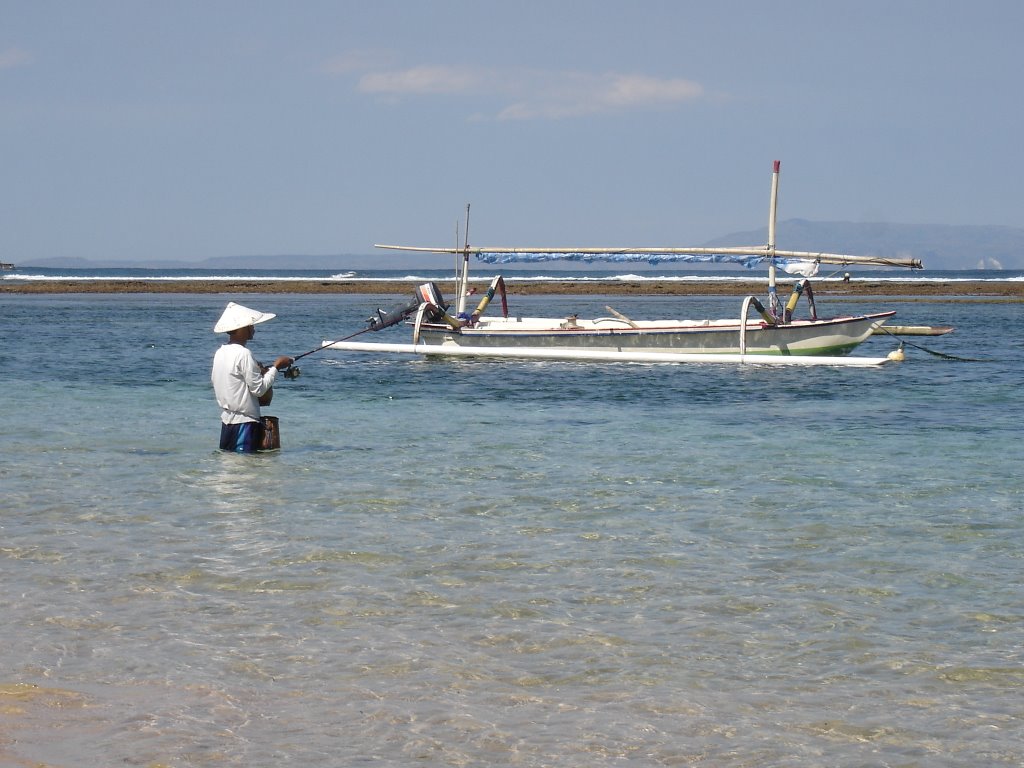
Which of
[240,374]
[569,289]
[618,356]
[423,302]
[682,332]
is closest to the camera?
[240,374]

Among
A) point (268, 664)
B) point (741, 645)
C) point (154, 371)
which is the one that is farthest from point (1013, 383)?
point (268, 664)

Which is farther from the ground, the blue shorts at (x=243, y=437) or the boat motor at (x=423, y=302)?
the boat motor at (x=423, y=302)

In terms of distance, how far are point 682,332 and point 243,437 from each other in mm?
17937

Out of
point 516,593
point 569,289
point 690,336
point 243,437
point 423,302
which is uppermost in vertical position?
point 569,289

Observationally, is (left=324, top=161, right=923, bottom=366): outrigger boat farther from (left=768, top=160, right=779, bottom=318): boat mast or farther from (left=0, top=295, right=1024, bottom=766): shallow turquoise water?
(left=0, top=295, right=1024, bottom=766): shallow turquoise water

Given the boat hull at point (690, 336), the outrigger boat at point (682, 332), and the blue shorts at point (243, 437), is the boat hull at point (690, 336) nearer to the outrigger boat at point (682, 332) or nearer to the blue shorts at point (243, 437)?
the outrigger boat at point (682, 332)

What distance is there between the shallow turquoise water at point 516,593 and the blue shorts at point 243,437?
0.57 feet

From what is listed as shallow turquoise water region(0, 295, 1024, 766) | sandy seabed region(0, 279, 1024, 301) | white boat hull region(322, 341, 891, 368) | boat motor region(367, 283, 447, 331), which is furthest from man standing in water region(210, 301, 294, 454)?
sandy seabed region(0, 279, 1024, 301)

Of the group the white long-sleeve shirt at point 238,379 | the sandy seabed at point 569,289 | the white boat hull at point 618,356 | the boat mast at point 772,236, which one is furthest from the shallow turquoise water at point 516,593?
the sandy seabed at point 569,289

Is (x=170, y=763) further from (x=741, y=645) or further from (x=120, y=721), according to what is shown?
(x=741, y=645)

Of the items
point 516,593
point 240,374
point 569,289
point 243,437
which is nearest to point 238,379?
point 240,374

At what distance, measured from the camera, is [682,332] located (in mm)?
30109

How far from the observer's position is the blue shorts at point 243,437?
13773mm

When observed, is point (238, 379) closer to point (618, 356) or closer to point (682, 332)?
point (618, 356)
